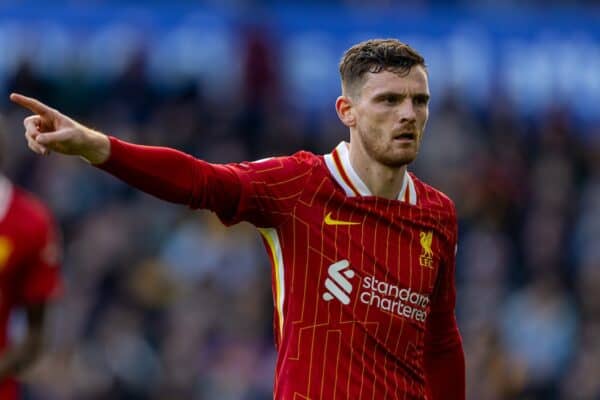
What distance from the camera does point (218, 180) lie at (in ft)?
19.2

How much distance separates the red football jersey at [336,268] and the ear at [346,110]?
0.13 metres

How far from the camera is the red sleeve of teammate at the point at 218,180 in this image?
5.60 metres

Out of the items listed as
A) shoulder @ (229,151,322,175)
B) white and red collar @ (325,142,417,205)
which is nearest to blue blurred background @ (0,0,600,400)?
white and red collar @ (325,142,417,205)

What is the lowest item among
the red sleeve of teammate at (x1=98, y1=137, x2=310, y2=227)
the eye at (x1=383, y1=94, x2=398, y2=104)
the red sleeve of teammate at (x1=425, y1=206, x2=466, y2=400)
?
the red sleeve of teammate at (x1=425, y1=206, x2=466, y2=400)

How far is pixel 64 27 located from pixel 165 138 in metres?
2.01

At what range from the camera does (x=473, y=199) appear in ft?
48.6

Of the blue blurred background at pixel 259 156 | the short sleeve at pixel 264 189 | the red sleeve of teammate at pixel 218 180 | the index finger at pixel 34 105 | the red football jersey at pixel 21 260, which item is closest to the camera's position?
the index finger at pixel 34 105

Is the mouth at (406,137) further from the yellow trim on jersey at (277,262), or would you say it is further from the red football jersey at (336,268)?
the yellow trim on jersey at (277,262)

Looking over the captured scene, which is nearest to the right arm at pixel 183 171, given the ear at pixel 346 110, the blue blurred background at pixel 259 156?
the ear at pixel 346 110

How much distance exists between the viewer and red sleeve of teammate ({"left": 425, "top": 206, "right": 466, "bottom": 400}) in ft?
21.3

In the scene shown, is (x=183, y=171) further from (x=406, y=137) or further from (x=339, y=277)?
(x=406, y=137)

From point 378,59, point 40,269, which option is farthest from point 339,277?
point 40,269

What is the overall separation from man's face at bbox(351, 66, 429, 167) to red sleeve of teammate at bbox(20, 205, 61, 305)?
275cm

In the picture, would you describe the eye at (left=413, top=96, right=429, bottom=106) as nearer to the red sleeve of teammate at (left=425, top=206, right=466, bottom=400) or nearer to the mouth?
the mouth
